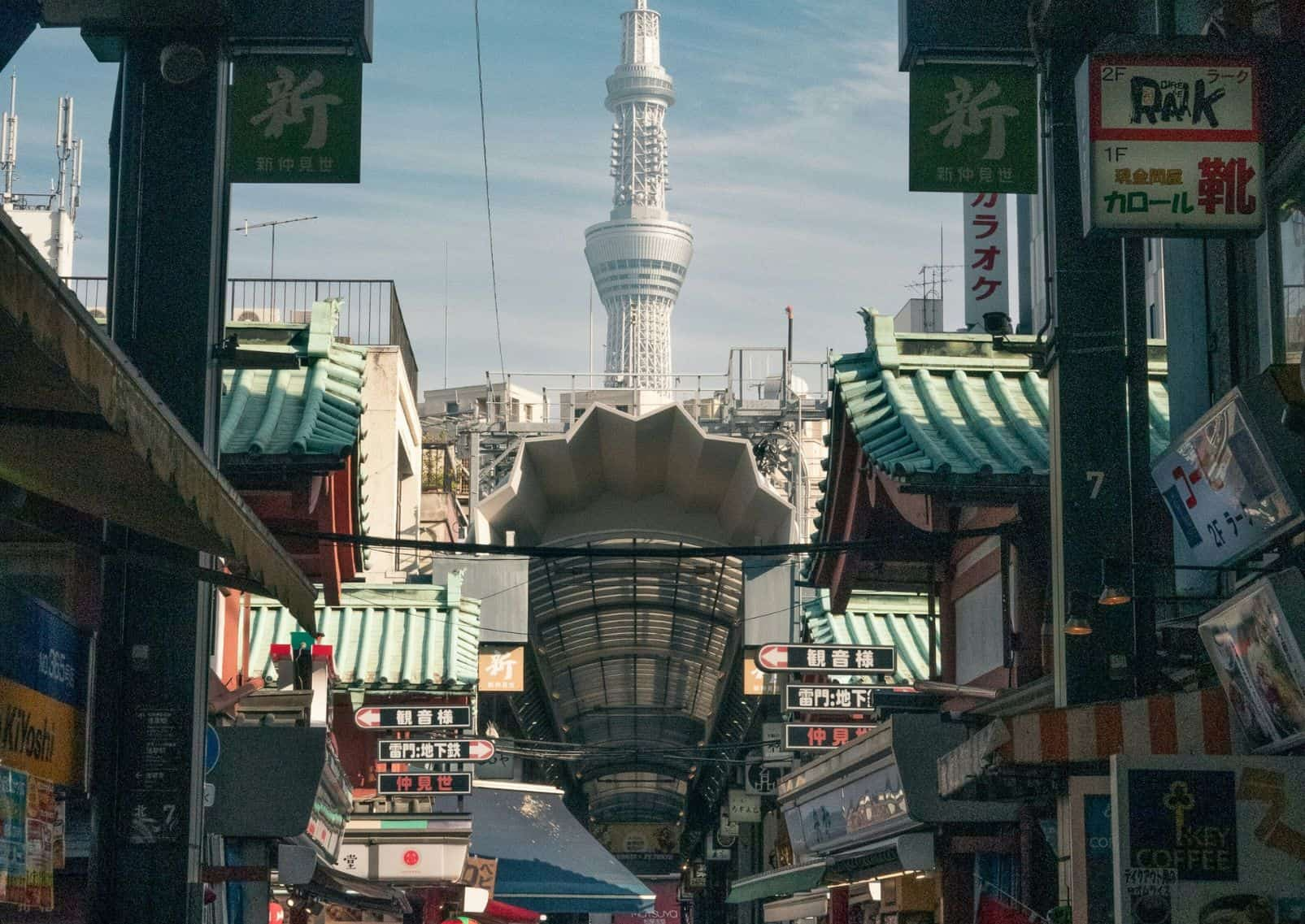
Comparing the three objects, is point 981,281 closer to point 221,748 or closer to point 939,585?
point 939,585

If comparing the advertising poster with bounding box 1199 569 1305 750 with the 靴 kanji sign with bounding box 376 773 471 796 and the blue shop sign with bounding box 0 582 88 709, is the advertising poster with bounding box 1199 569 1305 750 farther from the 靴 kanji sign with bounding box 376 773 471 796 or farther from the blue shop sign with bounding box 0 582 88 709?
the 靴 kanji sign with bounding box 376 773 471 796

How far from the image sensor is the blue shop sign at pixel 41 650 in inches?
410

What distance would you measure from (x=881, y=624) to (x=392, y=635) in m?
8.43

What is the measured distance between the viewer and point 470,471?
1821 inches

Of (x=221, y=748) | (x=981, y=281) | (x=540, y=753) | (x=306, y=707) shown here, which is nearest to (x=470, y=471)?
(x=540, y=753)

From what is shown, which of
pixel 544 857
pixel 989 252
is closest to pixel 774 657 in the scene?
pixel 544 857

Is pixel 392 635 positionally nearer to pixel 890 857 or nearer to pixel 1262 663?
pixel 890 857

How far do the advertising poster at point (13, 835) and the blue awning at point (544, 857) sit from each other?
19.5 meters

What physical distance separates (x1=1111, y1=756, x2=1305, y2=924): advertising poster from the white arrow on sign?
660 inches

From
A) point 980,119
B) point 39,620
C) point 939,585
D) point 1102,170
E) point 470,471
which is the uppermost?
point 470,471

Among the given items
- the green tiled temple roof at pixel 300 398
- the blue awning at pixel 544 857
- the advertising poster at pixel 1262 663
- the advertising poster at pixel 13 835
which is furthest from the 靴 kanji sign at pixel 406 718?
the advertising poster at pixel 1262 663

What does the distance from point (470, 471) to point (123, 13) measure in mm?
33744

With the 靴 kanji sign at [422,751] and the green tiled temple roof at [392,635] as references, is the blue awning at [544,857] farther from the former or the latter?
the green tiled temple roof at [392,635]

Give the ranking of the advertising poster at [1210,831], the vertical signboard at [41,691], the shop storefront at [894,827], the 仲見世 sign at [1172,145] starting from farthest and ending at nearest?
the shop storefront at [894,827]
the 仲見世 sign at [1172,145]
the vertical signboard at [41,691]
the advertising poster at [1210,831]
